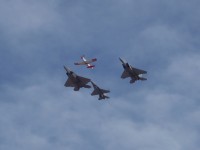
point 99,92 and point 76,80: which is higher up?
point 99,92

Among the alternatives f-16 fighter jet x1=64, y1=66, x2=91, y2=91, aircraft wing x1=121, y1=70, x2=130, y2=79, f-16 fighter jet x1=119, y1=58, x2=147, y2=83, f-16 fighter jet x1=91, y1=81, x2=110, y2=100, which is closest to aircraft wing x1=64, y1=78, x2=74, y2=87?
f-16 fighter jet x1=64, y1=66, x2=91, y2=91

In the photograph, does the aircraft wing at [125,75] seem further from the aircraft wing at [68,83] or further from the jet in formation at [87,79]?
the aircraft wing at [68,83]

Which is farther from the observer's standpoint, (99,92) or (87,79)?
(99,92)

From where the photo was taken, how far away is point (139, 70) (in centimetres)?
18575

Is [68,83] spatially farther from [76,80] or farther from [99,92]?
[99,92]

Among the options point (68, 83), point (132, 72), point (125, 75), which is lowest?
point (68, 83)

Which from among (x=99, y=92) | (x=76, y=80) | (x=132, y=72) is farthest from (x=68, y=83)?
(x=132, y=72)

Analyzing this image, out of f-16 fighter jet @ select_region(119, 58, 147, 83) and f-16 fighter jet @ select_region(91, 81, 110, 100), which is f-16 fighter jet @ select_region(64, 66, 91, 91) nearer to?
f-16 fighter jet @ select_region(91, 81, 110, 100)

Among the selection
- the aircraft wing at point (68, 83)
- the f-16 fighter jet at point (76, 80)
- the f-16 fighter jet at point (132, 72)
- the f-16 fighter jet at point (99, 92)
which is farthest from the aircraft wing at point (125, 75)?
the aircraft wing at point (68, 83)

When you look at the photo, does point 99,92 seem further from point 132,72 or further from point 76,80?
point 132,72

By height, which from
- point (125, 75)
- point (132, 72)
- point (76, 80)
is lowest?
point (76, 80)

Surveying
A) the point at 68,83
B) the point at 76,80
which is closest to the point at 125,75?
the point at 76,80

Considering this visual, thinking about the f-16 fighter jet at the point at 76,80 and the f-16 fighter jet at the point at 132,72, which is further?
the f-16 fighter jet at the point at 132,72

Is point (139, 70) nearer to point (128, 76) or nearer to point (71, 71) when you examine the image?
point (128, 76)
